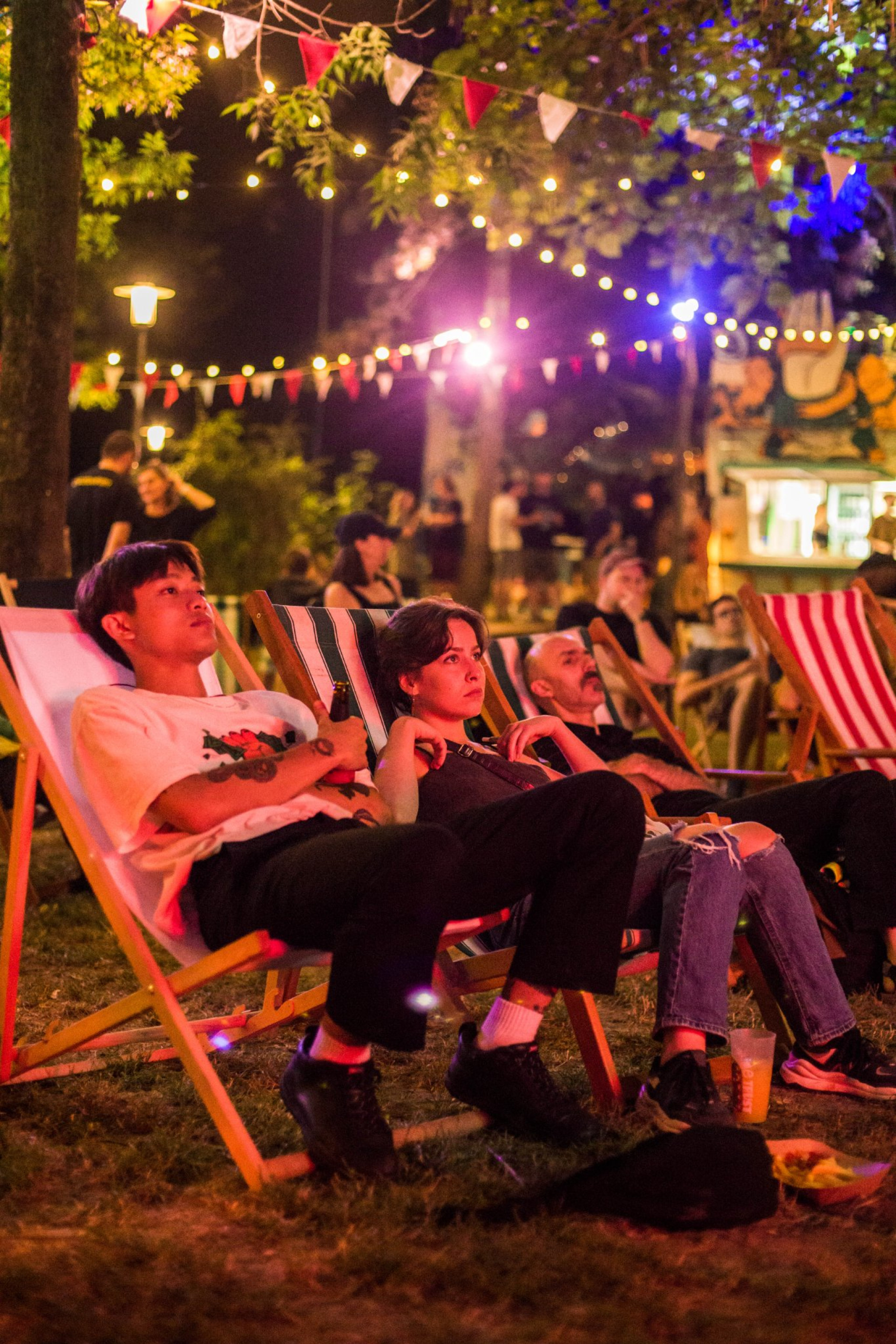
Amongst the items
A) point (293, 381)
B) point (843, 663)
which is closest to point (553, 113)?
point (843, 663)

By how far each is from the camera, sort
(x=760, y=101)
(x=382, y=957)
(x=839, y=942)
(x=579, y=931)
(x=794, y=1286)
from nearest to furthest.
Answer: (x=794, y=1286) → (x=382, y=957) → (x=579, y=931) → (x=839, y=942) → (x=760, y=101)

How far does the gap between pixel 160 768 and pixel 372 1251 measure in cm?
88

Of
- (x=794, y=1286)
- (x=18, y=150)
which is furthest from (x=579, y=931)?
(x=18, y=150)

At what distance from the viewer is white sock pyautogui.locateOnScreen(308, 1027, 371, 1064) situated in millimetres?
2338

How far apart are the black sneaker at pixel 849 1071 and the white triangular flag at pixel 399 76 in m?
4.47

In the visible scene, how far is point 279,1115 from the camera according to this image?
2732mm

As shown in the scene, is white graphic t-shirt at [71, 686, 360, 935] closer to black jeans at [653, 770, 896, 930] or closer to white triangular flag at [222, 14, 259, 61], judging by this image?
black jeans at [653, 770, 896, 930]

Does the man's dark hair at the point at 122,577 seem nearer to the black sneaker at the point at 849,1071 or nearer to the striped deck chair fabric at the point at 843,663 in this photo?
the black sneaker at the point at 849,1071

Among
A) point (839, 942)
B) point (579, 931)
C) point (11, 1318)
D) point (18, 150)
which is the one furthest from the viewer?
point (18, 150)

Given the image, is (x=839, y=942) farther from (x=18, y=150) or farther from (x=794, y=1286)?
(x=18, y=150)

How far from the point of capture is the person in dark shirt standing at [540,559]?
16.4 metres

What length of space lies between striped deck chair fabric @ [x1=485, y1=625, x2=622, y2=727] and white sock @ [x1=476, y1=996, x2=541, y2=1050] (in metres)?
1.53

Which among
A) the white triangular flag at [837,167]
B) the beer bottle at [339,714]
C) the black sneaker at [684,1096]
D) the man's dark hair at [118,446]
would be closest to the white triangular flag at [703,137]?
the white triangular flag at [837,167]

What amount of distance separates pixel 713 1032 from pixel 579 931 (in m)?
0.35
